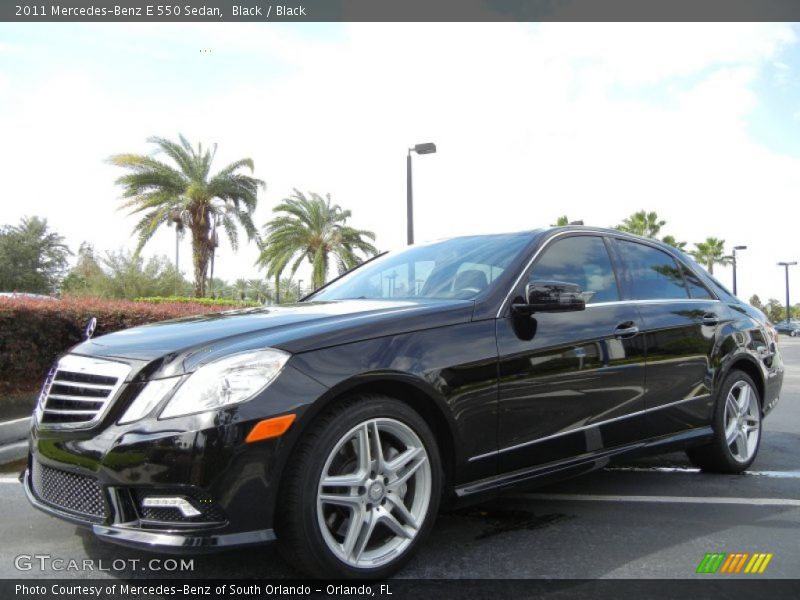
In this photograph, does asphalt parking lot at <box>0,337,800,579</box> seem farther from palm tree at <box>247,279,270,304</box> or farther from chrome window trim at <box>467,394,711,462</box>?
palm tree at <box>247,279,270,304</box>

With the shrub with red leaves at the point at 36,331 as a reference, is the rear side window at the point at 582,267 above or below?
above

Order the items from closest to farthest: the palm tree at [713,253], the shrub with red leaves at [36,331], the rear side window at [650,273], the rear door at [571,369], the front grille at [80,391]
Result: the front grille at [80,391] → the rear door at [571,369] → the rear side window at [650,273] → the shrub with red leaves at [36,331] → the palm tree at [713,253]

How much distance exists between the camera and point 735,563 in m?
3.11

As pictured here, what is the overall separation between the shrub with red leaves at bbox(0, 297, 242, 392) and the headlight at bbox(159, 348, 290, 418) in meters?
6.08

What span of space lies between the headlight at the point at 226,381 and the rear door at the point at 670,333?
93.8 inches

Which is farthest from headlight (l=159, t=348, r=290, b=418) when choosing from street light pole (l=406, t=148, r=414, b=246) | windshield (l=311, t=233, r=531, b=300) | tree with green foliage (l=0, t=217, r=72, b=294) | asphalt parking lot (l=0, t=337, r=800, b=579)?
tree with green foliage (l=0, t=217, r=72, b=294)

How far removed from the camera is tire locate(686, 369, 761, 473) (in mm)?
4586

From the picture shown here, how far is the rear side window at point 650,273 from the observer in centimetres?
427

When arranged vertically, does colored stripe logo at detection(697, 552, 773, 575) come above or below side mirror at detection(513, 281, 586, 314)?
below

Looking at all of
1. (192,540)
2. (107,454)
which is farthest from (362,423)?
(107,454)

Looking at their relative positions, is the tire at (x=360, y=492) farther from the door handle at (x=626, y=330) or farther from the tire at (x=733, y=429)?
the tire at (x=733, y=429)

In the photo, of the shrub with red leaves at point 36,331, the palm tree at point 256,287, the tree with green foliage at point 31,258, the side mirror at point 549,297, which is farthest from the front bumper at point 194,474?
the palm tree at point 256,287

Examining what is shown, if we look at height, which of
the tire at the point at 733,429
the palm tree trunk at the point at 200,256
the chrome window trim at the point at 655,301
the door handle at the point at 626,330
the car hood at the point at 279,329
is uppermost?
the palm tree trunk at the point at 200,256

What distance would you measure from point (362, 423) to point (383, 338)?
370mm
